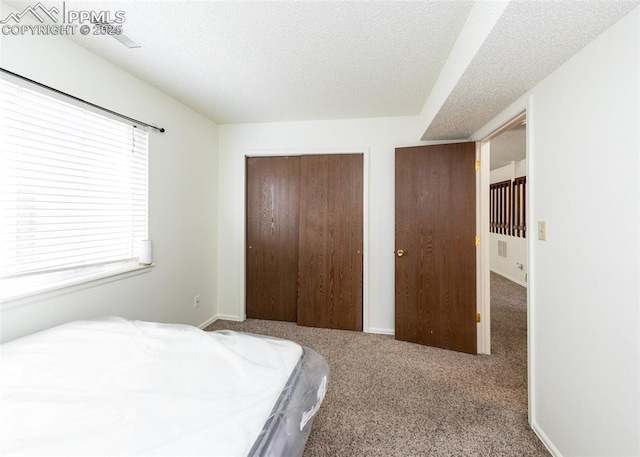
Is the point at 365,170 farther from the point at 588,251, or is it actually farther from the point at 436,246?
the point at 588,251

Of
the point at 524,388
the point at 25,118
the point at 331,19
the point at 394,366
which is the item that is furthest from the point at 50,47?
the point at 524,388

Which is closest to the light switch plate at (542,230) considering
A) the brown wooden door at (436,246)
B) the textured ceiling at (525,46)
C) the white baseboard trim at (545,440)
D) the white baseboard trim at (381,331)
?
the textured ceiling at (525,46)

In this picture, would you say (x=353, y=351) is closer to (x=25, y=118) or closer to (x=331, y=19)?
(x=331, y=19)

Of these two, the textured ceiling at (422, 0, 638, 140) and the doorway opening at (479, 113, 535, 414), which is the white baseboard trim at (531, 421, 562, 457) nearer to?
Answer: the doorway opening at (479, 113, 535, 414)

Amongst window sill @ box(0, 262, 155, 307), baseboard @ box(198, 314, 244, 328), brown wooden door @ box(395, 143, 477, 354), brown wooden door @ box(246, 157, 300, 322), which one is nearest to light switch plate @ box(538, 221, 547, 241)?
brown wooden door @ box(395, 143, 477, 354)

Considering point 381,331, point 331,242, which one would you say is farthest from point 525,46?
point 381,331

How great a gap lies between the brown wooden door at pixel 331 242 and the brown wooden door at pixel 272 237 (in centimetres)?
18

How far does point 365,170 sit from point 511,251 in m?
4.32

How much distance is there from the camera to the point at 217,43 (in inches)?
66.7

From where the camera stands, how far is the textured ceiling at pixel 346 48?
117 cm

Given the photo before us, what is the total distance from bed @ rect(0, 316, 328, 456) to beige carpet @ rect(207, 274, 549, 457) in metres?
0.51

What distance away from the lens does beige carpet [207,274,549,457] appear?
1462 mm

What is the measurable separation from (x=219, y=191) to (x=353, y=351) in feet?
7.85

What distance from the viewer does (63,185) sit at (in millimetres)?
1654
